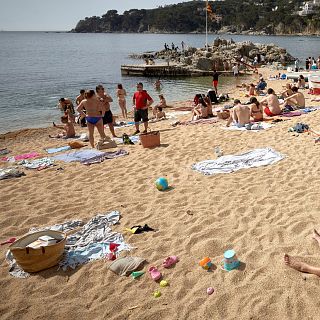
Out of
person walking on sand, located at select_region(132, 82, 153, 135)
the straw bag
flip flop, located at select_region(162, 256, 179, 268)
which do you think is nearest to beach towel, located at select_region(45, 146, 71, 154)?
person walking on sand, located at select_region(132, 82, 153, 135)

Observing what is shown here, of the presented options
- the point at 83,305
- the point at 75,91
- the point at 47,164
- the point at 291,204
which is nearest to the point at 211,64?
the point at 75,91

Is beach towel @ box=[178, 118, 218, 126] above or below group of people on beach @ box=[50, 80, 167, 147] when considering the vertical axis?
below

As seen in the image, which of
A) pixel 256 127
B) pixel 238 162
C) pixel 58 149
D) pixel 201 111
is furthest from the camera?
pixel 201 111

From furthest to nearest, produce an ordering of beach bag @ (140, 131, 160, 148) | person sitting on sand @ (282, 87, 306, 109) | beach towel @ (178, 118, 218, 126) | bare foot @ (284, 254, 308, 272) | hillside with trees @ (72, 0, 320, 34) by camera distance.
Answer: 1. hillside with trees @ (72, 0, 320, 34)
2. person sitting on sand @ (282, 87, 306, 109)
3. beach towel @ (178, 118, 218, 126)
4. beach bag @ (140, 131, 160, 148)
5. bare foot @ (284, 254, 308, 272)

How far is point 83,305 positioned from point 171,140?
19.5 feet

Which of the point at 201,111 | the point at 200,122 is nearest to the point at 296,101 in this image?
the point at 201,111

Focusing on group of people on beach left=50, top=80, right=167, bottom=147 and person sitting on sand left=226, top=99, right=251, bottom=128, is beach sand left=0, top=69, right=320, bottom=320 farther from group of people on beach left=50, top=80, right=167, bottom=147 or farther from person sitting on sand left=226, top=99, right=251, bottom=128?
person sitting on sand left=226, top=99, right=251, bottom=128

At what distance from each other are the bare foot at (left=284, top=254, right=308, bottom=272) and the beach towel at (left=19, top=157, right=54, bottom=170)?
5.51 meters

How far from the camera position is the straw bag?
362 centimetres

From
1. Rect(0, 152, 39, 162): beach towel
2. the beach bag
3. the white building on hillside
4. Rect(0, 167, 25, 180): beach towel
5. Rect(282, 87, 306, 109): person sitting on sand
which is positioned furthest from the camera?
the white building on hillside

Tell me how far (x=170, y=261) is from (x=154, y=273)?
25 cm

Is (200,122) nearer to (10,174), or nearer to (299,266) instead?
(10,174)

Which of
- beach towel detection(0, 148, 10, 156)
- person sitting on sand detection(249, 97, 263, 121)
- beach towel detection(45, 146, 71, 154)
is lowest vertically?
beach towel detection(0, 148, 10, 156)

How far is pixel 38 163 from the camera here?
25.1ft
